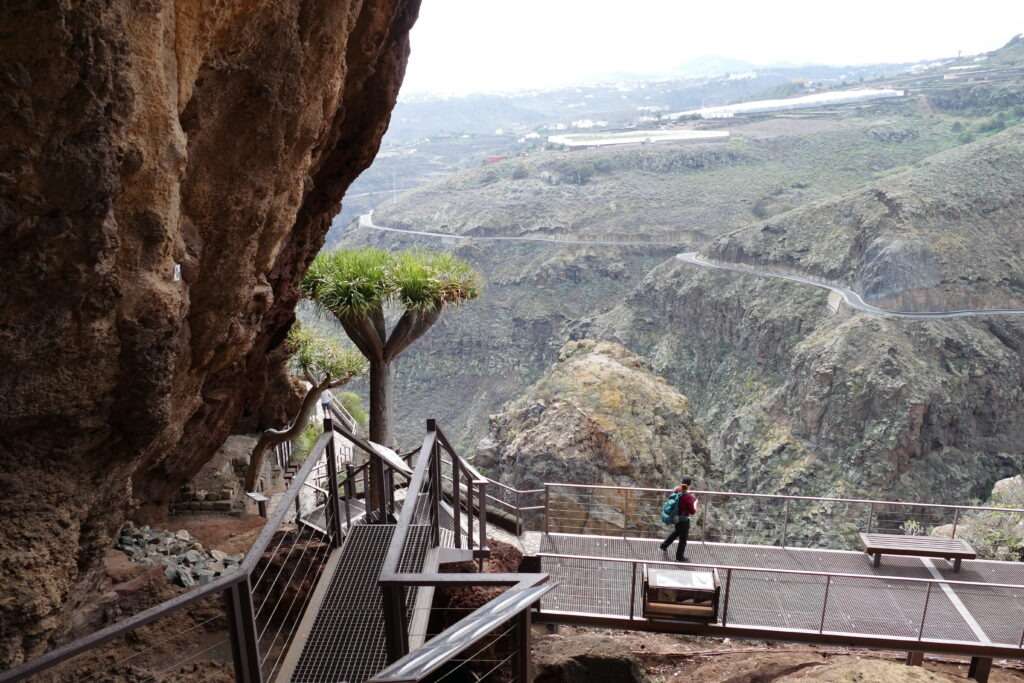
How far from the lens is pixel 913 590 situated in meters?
8.88

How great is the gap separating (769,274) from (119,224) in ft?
188

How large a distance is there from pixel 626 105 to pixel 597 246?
138m

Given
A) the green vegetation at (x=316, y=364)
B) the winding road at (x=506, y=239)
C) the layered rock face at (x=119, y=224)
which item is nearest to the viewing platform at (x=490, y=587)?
the layered rock face at (x=119, y=224)

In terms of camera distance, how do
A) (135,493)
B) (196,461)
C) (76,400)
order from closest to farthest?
1. (76,400)
2. (135,493)
3. (196,461)

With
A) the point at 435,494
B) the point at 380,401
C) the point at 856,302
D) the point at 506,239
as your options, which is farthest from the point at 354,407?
the point at 506,239

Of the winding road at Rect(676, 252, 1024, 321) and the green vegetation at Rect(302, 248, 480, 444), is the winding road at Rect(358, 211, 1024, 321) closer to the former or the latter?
the winding road at Rect(676, 252, 1024, 321)

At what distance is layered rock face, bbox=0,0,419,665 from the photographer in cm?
295

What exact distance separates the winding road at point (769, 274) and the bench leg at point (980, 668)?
138 ft

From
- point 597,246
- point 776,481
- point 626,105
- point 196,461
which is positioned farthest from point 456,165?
point 196,461

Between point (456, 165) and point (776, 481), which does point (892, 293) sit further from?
point (456, 165)

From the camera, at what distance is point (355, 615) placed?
14.7ft

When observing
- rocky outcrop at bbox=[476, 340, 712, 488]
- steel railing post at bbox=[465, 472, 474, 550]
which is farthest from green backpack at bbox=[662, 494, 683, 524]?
rocky outcrop at bbox=[476, 340, 712, 488]

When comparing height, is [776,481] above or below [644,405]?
below

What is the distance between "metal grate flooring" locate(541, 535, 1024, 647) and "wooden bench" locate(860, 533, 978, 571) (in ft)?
0.73
